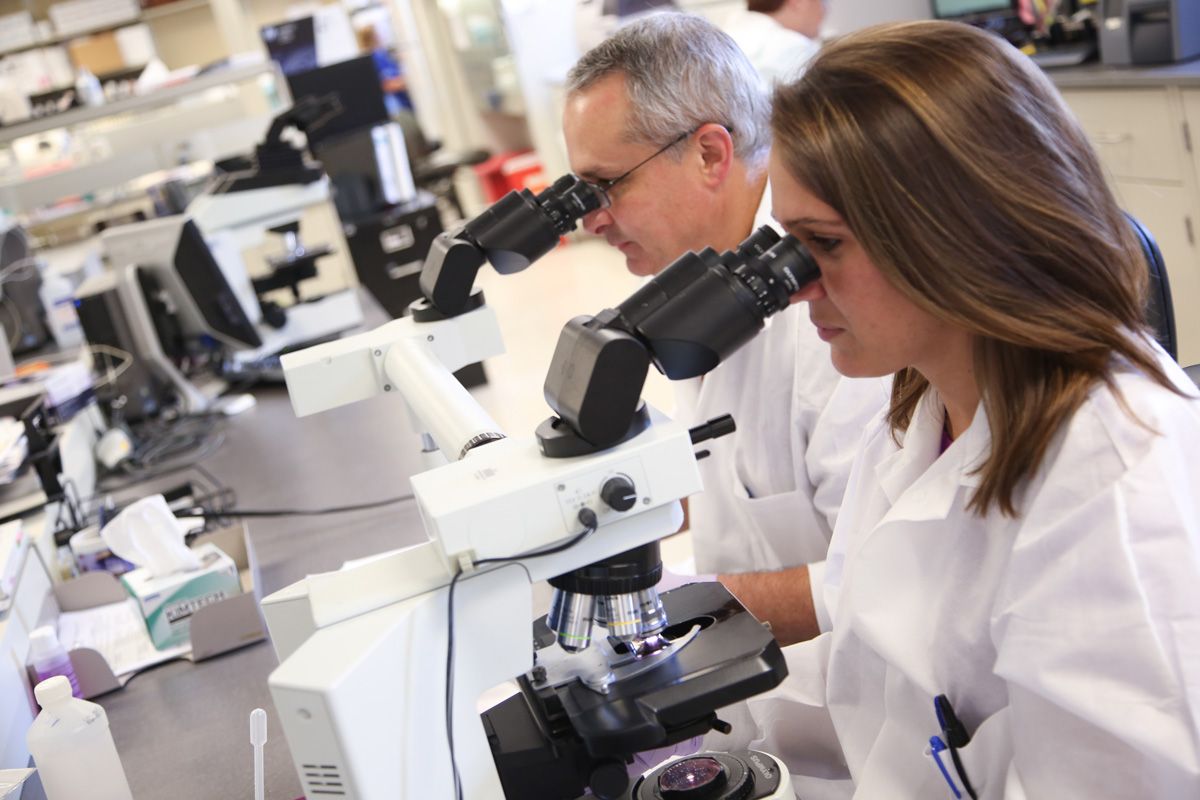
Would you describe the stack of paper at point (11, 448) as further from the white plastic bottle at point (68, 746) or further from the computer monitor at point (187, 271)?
the white plastic bottle at point (68, 746)

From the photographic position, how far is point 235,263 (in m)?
3.03

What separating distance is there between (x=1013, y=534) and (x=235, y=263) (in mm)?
2485

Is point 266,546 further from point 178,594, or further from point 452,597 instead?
point 452,597

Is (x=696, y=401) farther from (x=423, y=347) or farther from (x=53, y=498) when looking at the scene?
(x=53, y=498)

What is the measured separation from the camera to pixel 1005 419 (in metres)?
0.92

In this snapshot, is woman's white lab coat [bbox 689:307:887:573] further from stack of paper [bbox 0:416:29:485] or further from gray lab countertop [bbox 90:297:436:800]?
stack of paper [bbox 0:416:29:485]

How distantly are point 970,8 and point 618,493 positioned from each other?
3.65 meters

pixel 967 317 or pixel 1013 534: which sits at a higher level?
pixel 967 317

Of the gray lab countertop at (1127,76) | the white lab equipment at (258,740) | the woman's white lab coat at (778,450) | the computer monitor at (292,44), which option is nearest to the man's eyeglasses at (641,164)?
the woman's white lab coat at (778,450)

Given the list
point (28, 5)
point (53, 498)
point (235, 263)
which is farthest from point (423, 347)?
point (28, 5)

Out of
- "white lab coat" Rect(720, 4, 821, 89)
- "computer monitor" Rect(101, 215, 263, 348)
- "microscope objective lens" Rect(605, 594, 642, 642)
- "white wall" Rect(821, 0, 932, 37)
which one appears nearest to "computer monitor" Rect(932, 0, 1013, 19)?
"white wall" Rect(821, 0, 932, 37)

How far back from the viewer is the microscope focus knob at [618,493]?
0.80 metres

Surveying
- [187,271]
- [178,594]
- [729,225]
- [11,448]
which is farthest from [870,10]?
[178,594]

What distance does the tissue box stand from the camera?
1644 mm
